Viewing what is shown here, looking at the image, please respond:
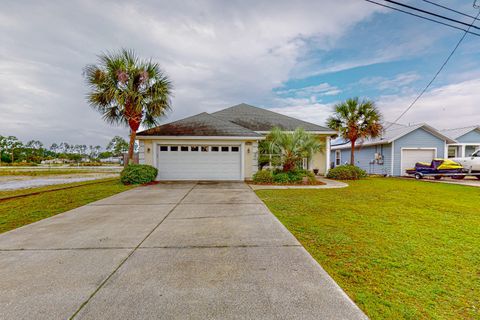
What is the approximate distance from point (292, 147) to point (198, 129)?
17.9 ft

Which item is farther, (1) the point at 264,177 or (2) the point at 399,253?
(1) the point at 264,177

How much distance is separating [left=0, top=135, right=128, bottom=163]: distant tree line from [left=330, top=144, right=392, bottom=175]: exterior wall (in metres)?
34.9

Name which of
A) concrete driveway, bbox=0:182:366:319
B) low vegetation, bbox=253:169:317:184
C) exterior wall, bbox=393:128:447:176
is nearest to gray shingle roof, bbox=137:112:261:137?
low vegetation, bbox=253:169:317:184

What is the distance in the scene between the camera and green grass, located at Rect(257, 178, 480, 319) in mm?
1967

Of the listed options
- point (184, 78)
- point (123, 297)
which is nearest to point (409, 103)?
point (184, 78)

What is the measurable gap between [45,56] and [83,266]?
45.6 feet

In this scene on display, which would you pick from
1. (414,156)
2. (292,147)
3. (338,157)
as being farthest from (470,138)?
(292,147)

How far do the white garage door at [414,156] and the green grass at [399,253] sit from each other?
39.9 feet

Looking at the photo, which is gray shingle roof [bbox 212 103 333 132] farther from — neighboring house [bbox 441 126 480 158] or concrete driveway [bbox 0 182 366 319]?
neighboring house [bbox 441 126 480 158]

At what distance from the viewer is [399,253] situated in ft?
9.84

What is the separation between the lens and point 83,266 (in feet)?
8.72

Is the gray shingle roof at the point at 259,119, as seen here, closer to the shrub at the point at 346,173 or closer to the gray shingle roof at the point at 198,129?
the gray shingle roof at the point at 198,129

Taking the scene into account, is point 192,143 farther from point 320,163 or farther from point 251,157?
point 320,163

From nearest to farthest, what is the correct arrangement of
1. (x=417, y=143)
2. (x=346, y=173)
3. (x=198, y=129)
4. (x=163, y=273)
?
(x=163, y=273), (x=198, y=129), (x=346, y=173), (x=417, y=143)
